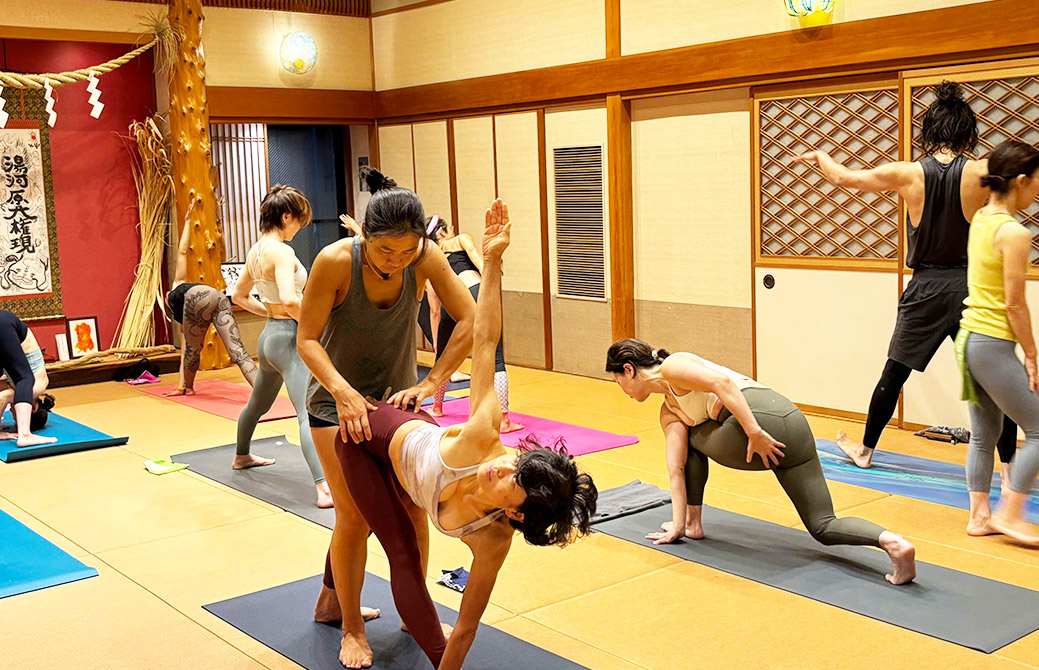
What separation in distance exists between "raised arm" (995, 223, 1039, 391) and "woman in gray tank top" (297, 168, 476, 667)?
75.3 inches

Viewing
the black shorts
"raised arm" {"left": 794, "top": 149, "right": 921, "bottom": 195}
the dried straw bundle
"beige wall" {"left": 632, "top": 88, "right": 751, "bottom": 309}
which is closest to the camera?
"raised arm" {"left": 794, "top": 149, "right": 921, "bottom": 195}

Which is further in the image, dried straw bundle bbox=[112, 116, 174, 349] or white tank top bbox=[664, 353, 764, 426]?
dried straw bundle bbox=[112, 116, 174, 349]

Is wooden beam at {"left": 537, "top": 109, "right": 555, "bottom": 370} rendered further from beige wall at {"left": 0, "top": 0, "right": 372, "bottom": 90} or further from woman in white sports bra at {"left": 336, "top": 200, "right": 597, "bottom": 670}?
woman in white sports bra at {"left": 336, "top": 200, "right": 597, "bottom": 670}

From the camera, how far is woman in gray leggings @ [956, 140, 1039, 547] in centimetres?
369

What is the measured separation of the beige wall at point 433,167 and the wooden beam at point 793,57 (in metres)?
0.41

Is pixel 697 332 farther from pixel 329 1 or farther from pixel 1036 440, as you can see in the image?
pixel 329 1

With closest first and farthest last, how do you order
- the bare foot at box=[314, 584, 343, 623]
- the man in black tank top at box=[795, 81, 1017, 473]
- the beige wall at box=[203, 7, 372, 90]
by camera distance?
the bare foot at box=[314, 584, 343, 623] → the man in black tank top at box=[795, 81, 1017, 473] → the beige wall at box=[203, 7, 372, 90]

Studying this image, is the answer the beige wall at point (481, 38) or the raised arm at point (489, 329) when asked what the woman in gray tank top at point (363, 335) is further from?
the beige wall at point (481, 38)

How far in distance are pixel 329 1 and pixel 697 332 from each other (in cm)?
428

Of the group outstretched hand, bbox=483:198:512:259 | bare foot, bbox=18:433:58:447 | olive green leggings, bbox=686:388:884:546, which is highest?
outstretched hand, bbox=483:198:512:259

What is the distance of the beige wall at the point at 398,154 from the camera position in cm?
886

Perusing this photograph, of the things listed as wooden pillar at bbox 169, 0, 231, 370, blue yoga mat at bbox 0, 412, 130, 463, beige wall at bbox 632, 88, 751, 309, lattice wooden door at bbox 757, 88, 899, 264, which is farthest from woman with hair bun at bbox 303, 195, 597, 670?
wooden pillar at bbox 169, 0, 231, 370

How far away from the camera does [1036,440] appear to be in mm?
3748

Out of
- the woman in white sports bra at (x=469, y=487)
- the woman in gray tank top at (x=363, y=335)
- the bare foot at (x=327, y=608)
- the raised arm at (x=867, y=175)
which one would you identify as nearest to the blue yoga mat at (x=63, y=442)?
the bare foot at (x=327, y=608)
